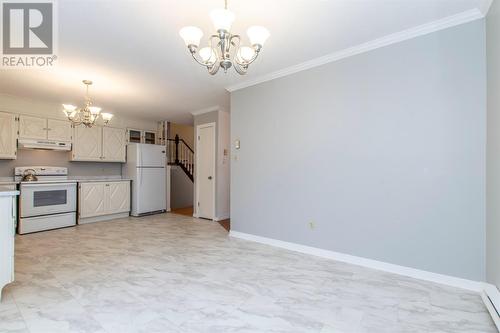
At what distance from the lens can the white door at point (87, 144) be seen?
17.5 feet

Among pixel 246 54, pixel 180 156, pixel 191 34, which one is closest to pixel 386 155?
pixel 246 54

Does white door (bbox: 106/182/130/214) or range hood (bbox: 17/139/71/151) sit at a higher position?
range hood (bbox: 17/139/71/151)

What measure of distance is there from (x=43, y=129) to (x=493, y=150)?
6697 mm

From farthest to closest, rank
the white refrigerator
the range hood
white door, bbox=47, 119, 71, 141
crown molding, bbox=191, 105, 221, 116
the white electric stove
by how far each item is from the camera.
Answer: the white refrigerator, crown molding, bbox=191, 105, 221, 116, white door, bbox=47, 119, 71, 141, the range hood, the white electric stove

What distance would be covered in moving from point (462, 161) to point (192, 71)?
3319 mm

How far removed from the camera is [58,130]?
5.06 metres

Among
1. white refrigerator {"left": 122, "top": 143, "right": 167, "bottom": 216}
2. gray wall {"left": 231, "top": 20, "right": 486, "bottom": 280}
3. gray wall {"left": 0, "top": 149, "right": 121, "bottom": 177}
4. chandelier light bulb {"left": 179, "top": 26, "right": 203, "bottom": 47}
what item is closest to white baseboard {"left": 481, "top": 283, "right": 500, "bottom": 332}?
gray wall {"left": 231, "top": 20, "right": 486, "bottom": 280}

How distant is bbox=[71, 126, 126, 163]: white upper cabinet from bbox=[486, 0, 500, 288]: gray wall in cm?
656

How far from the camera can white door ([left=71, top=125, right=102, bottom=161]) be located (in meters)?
5.35

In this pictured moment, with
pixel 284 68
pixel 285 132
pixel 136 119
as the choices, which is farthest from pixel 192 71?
pixel 136 119

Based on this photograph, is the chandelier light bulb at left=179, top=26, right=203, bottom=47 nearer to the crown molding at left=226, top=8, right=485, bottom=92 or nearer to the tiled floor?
the crown molding at left=226, top=8, right=485, bottom=92

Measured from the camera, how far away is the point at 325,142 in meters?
3.16

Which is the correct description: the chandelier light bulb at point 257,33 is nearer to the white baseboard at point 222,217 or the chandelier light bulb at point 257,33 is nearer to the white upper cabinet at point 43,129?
the white baseboard at point 222,217

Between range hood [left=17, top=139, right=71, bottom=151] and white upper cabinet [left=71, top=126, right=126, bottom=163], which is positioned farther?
white upper cabinet [left=71, top=126, right=126, bottom=163]
